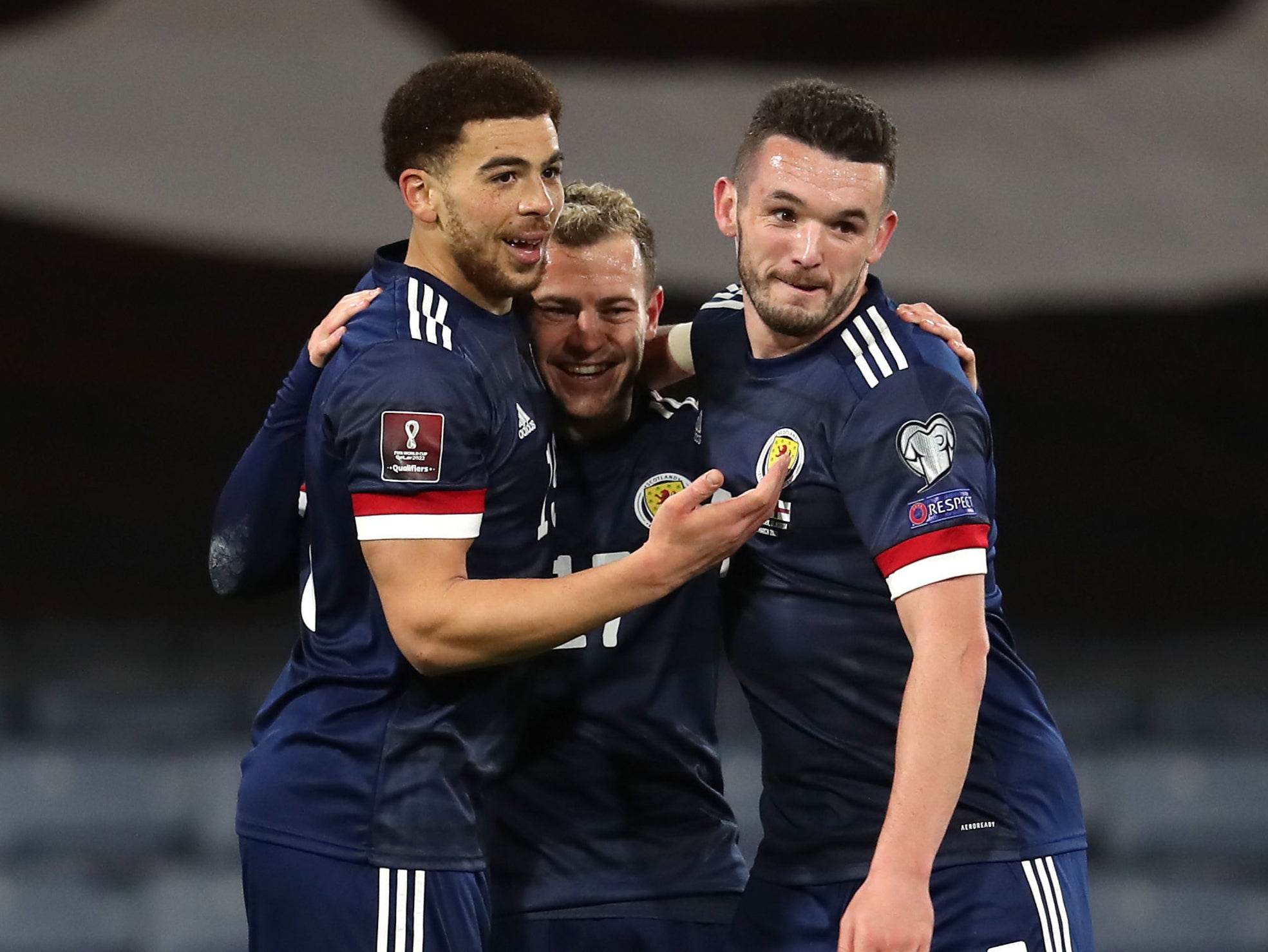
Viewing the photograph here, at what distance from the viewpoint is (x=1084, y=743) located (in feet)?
17.3

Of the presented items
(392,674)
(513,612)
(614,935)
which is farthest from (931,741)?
(614,935)

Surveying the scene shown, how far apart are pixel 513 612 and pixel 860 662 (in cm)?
56

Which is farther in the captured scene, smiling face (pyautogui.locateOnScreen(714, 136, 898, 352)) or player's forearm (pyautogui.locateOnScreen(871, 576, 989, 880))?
smiling face (pyautogui.locateOnScreen(714, 136, 898, 352))

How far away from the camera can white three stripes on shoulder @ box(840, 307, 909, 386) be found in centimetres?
229

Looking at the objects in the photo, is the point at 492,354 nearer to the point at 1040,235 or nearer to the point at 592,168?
the point at 592,168

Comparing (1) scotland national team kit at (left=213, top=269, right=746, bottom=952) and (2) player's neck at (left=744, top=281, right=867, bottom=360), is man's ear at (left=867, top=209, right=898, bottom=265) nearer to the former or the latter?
(2) player's neck at (left=744, top=281, right=867, bottom=360)

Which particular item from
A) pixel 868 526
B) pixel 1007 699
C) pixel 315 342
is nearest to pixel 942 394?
A: pixel 868 526

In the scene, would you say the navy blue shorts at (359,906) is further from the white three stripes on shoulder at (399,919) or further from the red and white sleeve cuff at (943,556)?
the red and white sleeve cuff at (943,556)

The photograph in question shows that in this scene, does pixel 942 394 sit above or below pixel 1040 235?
below

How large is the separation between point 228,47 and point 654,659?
10.5 feet

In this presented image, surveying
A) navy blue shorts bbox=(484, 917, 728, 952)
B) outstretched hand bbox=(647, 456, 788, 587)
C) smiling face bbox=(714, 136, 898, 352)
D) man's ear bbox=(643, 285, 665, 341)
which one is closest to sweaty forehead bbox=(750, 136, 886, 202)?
smiling face bbox=(714, 136, 898, 352)

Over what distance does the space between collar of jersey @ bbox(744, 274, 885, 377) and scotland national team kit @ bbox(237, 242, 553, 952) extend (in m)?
0.37

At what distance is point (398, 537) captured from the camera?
2215 millimetres

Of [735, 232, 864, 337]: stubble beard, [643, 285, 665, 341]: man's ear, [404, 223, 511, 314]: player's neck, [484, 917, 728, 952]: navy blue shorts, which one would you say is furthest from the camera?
[643, 285, 665, 341]: man's ear
